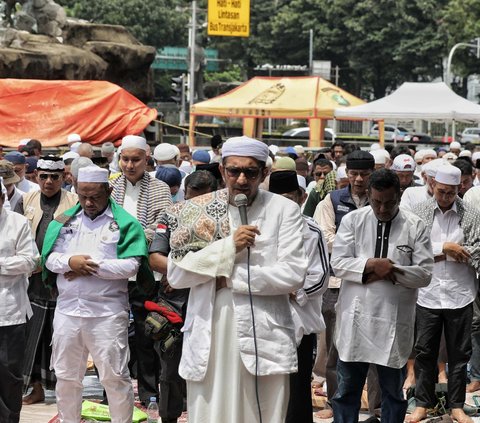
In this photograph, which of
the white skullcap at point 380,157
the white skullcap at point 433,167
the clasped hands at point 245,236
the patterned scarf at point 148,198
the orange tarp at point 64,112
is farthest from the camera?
the orange tarp at point 64,112

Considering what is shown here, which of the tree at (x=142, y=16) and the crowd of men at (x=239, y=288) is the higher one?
the crowd of men at (x=239, y=288)

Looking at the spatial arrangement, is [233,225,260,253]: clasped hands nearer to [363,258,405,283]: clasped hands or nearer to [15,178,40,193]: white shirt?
[363,258,405,283]: clasped hands

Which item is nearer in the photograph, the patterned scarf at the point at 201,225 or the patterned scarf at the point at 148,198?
the patterned scarf at the point at 201,225

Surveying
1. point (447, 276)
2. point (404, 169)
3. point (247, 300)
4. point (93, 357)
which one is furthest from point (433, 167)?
point (247, 300)

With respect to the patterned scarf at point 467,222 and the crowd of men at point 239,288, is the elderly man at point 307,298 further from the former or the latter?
the patterned scarf at point 467,222

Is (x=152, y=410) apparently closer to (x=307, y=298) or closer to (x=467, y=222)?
(x=307, y=298)

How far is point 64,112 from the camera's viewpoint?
21.6 m

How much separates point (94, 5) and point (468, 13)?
77.3 feet

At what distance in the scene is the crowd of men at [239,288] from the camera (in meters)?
6.34

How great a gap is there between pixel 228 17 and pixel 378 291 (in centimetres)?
3433

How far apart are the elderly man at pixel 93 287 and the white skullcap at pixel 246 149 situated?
5.34 ft

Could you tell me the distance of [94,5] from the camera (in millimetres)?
72000

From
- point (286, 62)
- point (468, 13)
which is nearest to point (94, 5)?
point (286, 62)

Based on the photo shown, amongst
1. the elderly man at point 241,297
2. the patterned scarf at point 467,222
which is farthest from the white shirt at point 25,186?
the elderly man at point 241,297
